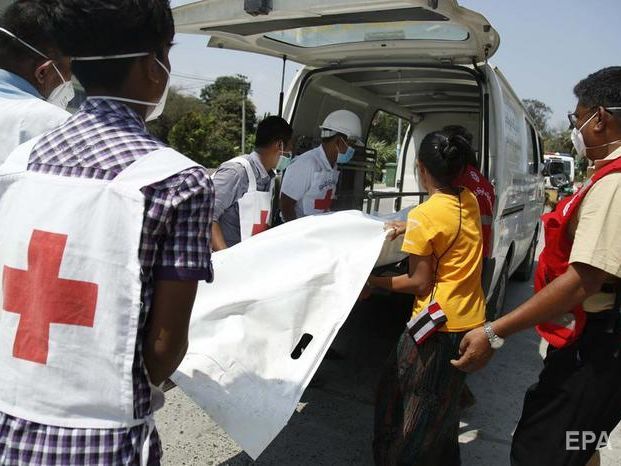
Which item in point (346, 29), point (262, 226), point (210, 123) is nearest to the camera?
point (262, 226)

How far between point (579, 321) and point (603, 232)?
0.40 metres

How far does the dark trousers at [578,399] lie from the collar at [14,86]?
2.45 m

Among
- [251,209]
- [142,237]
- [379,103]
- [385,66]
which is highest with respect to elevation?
[385,66]

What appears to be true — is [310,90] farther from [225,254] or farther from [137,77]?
[137,77]

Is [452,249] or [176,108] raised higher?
[176,108]

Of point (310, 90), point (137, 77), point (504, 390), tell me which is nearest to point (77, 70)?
point (137, 77)

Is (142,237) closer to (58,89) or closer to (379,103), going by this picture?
(58,89)

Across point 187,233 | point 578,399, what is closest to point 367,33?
point 578,399

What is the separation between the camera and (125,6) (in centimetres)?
104

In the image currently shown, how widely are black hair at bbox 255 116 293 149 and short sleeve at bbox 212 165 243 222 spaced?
355mm

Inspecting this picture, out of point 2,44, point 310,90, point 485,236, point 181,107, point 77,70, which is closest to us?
point 77,70

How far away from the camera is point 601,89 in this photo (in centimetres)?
188

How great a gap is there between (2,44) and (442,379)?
2.40 metres

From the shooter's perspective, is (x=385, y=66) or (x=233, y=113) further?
(x=233, y=113)
